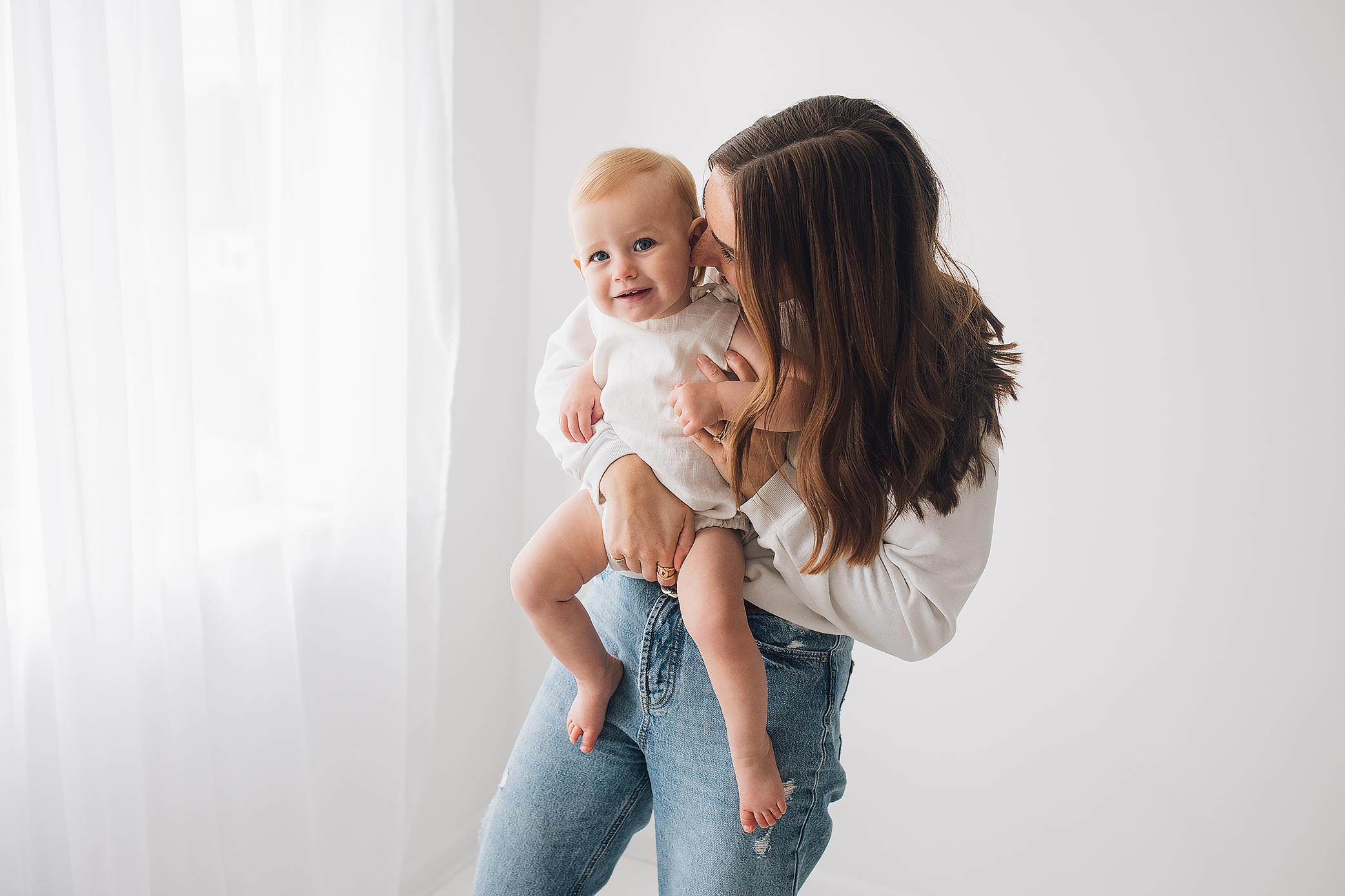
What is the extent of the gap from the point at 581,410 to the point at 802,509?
29 cm

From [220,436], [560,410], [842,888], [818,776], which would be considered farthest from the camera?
[842,888]

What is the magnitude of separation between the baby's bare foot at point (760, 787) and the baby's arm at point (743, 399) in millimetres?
320

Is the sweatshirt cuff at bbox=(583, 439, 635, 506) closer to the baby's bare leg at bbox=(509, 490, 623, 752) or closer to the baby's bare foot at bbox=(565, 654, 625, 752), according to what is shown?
the baby's bare leg at bbox=(509, 490, 623, 752)

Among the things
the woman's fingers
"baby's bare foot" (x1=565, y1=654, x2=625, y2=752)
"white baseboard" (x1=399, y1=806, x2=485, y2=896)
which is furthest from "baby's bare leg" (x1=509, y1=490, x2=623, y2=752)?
"white baseboard" (x1=399, y1=806, x2=485, y2=896)

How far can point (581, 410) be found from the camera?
96 centimetres

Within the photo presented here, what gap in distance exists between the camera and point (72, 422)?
0.96 meters

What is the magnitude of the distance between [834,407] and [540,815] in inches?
23.3

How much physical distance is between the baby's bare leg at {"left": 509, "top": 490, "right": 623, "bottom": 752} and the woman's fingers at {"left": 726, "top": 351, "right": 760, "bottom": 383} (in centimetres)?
23

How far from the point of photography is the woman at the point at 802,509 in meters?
0.78

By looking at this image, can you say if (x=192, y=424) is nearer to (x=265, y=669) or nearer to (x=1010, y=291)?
(x=265, y=669)

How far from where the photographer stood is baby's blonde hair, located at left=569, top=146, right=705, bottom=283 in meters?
0.94

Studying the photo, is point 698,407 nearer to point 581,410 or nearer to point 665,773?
point 581,410

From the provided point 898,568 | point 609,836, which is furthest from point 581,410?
point 609,836

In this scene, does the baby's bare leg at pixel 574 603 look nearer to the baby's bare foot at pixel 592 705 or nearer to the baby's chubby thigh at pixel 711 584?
the baby's bare foot at pixel 592 705
